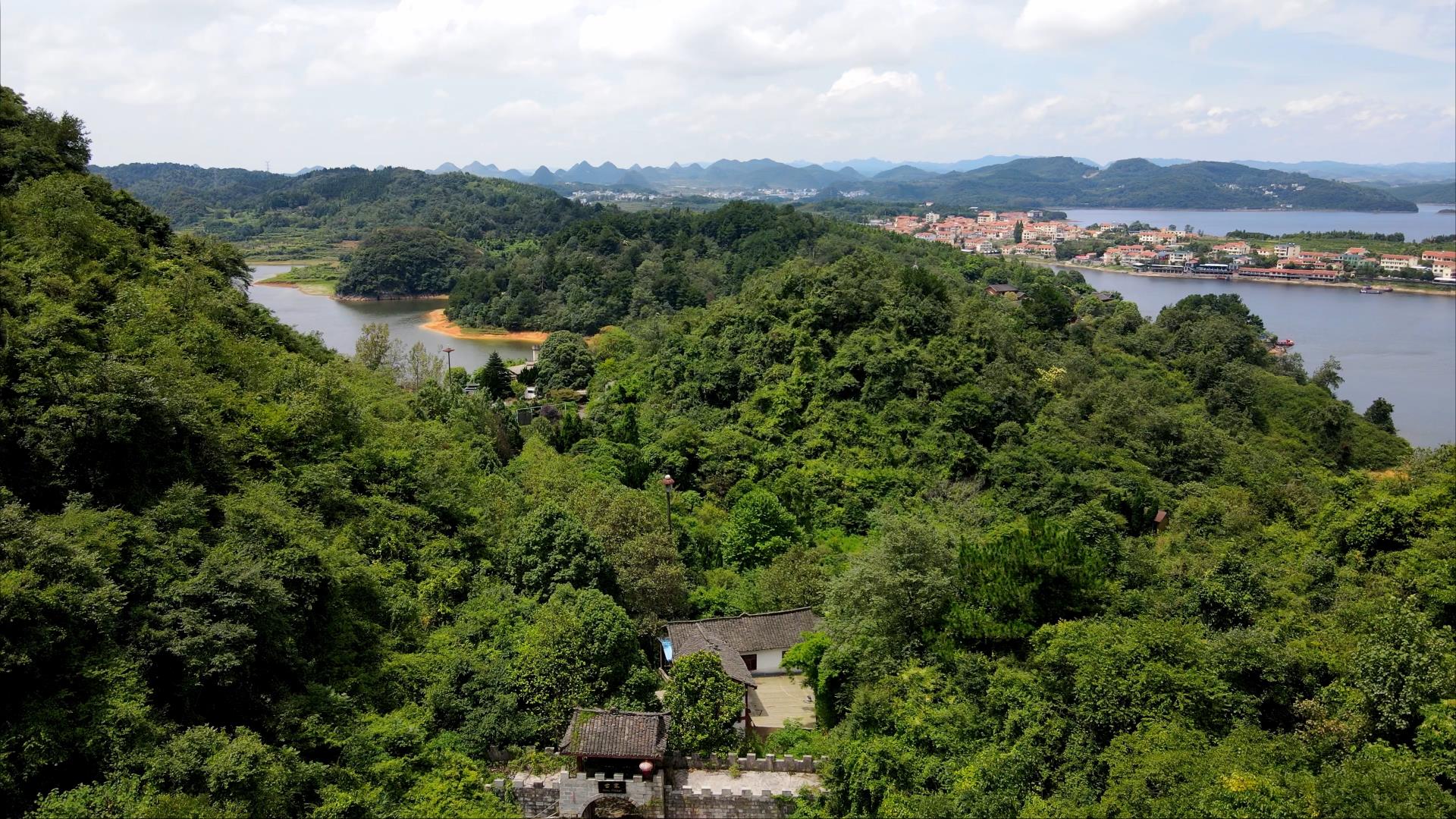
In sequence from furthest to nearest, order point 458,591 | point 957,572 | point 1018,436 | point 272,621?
point 1018,436 → point 458,591 → point 957,572 → point 272,621

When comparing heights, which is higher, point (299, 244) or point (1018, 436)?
point (299, 244)

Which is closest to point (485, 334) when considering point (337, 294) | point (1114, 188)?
point (337, 294)

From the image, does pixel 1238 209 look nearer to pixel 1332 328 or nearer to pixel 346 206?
pixel 1332 328

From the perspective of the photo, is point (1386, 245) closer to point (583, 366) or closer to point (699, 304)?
point (699, 304)

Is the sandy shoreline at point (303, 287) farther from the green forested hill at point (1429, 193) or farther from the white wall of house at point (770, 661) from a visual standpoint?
the green forested hill at point (1429, 193)

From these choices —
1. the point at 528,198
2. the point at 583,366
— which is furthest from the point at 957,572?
the point at 528,198

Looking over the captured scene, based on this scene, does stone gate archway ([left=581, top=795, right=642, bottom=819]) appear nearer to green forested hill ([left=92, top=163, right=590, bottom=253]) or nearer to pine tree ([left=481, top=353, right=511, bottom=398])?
pine tree ([left=481, top=353, right=511, bottom=398])
